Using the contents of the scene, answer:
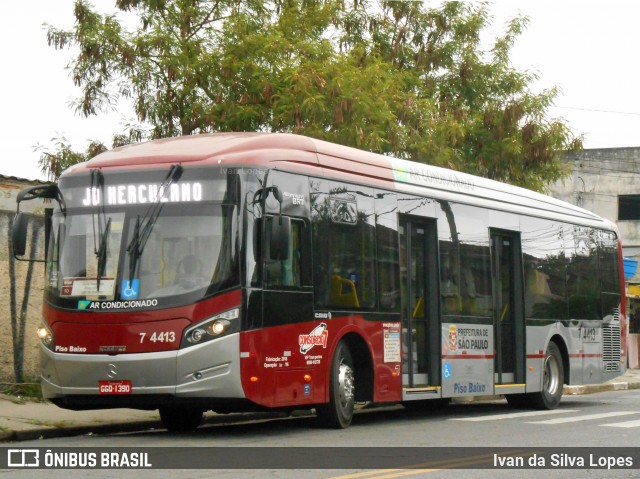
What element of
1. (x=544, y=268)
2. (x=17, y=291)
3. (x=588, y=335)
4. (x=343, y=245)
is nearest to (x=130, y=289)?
(x=343, y=245)

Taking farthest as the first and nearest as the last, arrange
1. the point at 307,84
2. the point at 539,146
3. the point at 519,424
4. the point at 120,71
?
the point at 539,146 < the point at 120,71 < the point at 307,84 < the point at 519,424

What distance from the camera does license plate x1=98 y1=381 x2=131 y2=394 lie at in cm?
1241

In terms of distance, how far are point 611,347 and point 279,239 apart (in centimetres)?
1096

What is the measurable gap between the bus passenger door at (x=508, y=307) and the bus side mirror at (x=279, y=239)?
6001mm

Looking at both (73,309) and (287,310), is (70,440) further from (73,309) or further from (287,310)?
(287,310)

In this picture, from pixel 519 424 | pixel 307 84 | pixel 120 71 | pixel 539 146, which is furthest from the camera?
pixel 539 146

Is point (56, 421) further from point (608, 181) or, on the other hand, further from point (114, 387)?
point (608, 181)

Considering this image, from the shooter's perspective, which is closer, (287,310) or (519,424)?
(287,310)

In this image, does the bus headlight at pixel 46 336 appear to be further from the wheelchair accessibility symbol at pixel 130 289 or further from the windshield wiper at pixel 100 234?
the wheelchair accessibility symbol at pixel 130 289

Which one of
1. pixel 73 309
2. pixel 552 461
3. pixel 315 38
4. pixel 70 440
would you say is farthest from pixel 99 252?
pixel 315 38

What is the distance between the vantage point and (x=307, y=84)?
19.1 meters

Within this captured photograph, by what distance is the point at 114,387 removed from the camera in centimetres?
1247

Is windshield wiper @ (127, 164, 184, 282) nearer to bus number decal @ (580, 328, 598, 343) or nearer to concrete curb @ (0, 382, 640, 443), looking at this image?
concrete curb @ (0, 382, 640, 443)

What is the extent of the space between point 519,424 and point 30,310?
7482 mm
